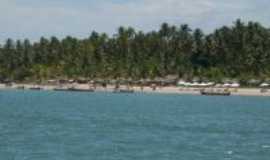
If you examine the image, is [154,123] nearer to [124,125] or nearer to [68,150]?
[124,125]

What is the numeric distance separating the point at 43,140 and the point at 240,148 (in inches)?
638

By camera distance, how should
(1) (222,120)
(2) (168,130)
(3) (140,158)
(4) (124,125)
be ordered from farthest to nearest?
1. (1) (222,120)
2. (4) (124,125)
3. (2) (168,130)
4. (3) (140,158)

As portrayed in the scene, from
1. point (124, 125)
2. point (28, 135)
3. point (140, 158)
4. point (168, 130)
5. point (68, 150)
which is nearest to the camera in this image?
point (140, 158)

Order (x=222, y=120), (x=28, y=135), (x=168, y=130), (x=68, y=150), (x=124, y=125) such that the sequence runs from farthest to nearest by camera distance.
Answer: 1. (x=222, y=120)
2. (x=124, y=125)
3. (x=168, y=130)
4. (x=28, y=135)
5. (x=68, y=150)

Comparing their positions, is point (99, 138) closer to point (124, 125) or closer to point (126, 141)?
point (126, 141)

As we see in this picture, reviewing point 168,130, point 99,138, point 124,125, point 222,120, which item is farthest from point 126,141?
point 222,120

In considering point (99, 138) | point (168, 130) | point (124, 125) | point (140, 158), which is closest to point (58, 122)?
point (124, 125)

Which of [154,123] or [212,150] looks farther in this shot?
[154,123]

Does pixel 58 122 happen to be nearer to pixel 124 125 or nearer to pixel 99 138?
pixel 124 125

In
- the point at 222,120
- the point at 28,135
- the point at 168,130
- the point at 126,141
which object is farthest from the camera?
the point at 222,120

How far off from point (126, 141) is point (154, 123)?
28.0m

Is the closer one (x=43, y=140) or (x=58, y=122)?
(x=43, y=140)

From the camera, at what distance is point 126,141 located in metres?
71.2

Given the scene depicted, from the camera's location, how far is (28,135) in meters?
77.2
